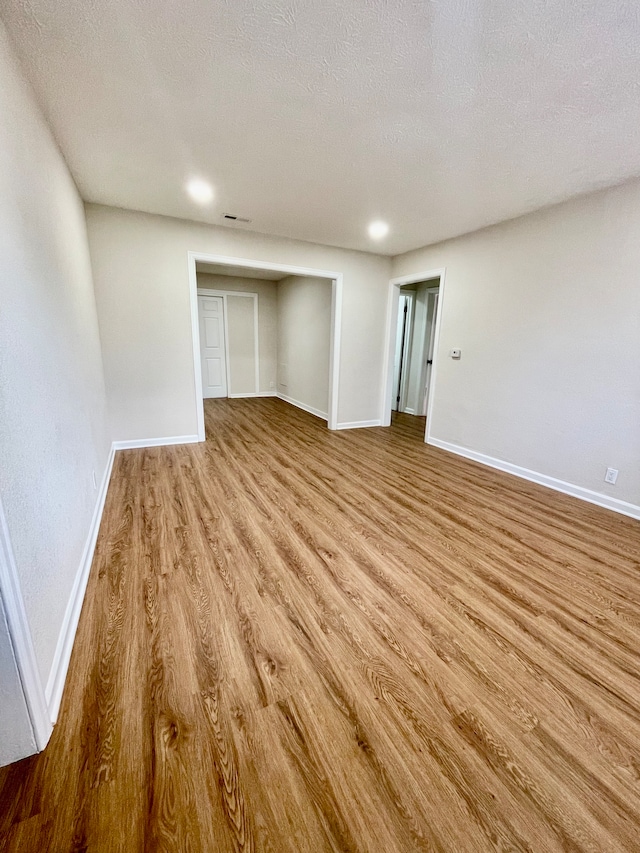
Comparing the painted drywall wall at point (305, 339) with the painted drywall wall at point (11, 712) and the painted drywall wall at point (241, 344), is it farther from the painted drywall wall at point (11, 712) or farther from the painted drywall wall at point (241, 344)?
the painted drywall wall at point (11, 712)

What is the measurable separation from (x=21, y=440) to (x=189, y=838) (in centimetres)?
124

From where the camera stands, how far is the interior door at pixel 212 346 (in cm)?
670

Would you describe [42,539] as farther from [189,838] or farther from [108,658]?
[189,838]

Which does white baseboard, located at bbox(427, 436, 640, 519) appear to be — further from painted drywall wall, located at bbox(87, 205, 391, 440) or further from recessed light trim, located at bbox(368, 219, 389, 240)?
painted drywall wall, located at bbox(87, 205, 391, 440)

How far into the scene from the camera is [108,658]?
134 centimetres

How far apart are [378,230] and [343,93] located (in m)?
2.12

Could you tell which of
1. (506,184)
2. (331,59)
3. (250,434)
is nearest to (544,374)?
(506,184)

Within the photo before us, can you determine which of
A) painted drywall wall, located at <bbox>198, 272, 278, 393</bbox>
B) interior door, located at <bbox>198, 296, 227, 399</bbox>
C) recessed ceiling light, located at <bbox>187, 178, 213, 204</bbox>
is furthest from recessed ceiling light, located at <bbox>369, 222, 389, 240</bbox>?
interior door, located at <bbox>198, 296, 227, 399</bbox>

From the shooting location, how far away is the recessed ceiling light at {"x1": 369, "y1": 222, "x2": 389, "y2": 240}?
352 centimetres

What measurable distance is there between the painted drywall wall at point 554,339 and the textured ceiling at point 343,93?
1.24ft

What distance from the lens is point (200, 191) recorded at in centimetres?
287

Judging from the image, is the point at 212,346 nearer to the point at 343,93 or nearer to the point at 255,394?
the point at 255,394

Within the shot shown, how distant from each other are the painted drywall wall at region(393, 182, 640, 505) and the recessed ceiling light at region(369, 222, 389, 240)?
0.75 metres

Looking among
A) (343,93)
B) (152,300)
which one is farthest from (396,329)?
(343,93)
